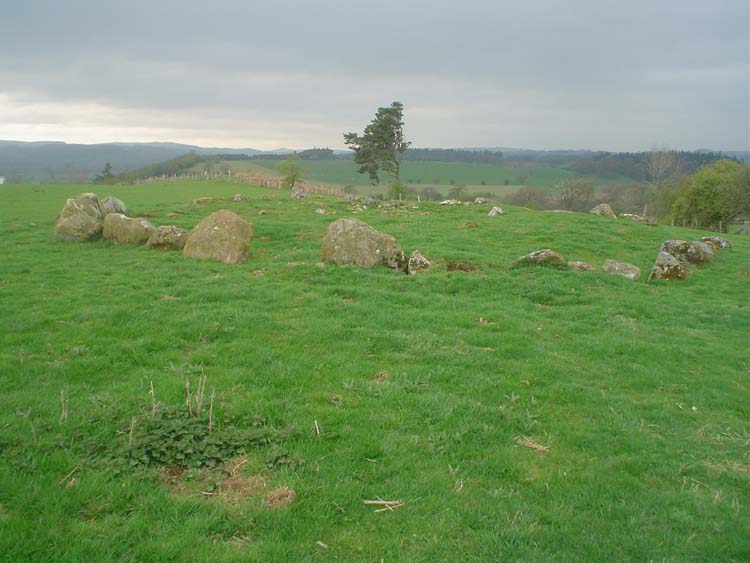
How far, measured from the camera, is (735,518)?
504cm

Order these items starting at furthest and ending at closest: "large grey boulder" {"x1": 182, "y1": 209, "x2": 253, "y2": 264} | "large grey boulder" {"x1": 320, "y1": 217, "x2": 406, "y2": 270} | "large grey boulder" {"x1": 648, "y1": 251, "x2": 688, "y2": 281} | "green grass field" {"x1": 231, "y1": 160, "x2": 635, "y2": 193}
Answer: "green grass field" {"x1": 231, "y1": 160, "x2": 635, "y2": 193}
"large grey boulder" {"x1": 648, "y1": 251, "x2": 688, "y2": 281}
"large grey boulder" {"x1": 182, "y1": 209, "x2": 253, "y2": 264}
"large grey boulder" {"x1": 320, "y1": 217, "x2": 406, "y2": 270}

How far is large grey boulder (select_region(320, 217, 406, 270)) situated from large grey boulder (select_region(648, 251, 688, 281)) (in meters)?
8.56

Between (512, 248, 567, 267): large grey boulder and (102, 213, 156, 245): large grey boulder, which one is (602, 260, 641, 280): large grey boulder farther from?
(102, 213, 156, 245): large grey boulder

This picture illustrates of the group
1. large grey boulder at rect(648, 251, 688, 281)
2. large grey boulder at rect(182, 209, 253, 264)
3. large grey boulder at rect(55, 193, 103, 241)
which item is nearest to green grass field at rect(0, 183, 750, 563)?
large grey boulder at rect(182, 209, 253, 264)

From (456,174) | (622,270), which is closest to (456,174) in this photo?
(456,174)

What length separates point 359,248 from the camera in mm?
15703

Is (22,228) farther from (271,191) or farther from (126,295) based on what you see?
(271,191)

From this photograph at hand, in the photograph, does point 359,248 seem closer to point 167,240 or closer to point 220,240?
point 220,240

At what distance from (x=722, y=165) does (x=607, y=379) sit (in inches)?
2208

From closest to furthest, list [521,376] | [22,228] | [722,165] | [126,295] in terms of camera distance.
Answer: [521,376] → [126,295] → [22,228] → [722,165]

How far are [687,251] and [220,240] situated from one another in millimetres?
17461

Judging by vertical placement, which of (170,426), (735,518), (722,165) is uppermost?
(722,165)

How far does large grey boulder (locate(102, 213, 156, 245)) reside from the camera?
18.5 m

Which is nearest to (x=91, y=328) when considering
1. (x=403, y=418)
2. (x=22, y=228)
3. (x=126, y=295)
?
(x=126, y=295)
